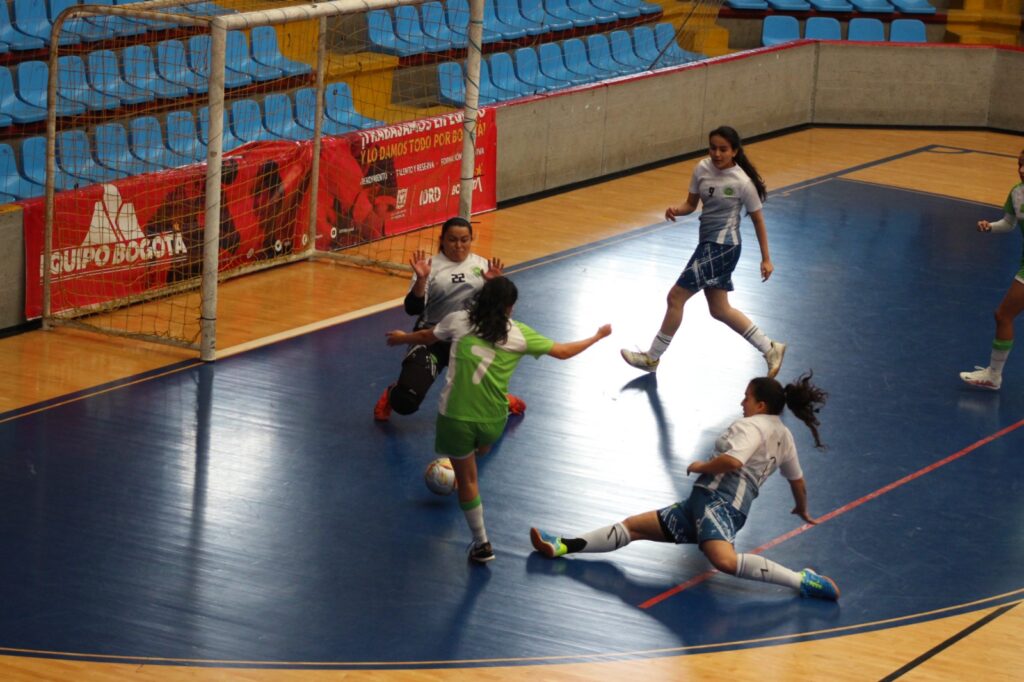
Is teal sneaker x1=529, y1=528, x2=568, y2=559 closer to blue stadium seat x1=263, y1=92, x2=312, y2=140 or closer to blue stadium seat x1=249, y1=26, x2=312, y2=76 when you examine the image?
blue stadium seat x1=263, y1=92, x2=312, y2=140

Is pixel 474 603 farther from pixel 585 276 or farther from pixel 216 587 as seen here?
pixel 585 276

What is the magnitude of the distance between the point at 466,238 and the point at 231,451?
89.5 inches

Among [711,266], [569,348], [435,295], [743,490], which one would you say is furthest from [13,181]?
[743,490]

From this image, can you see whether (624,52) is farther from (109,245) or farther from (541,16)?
(109,245)

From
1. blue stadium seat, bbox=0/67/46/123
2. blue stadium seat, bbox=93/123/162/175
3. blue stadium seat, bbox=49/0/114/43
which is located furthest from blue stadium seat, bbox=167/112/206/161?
blue stadium seat, bbox=0/67/46/123

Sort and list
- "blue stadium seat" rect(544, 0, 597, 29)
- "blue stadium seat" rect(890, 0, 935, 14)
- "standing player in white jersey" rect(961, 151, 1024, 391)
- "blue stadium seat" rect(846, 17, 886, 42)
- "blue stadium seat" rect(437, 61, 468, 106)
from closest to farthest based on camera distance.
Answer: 1. "standing player in white jersey" rect(961, 151, 1024, 391)
2. "blue stadium seat" rect(437, 61, 468, 106)
3. "blue stadium seat" rect(544, 0, 597, 29)
4. "blue stadium seat" rect(846, 17, 886, 42)
5. "blue stadium seat" rect(890, 0, 935, 14)

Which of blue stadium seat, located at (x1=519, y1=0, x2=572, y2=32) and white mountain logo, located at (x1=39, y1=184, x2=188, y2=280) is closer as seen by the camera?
white mountain logo, located at (x1=39, y1=184, x2=188, y2=280)

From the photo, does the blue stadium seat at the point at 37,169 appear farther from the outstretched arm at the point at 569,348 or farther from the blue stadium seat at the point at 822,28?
the blue stadium seat at the point at 822,28

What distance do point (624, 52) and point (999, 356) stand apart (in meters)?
11.7

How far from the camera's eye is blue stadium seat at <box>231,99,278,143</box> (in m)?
16.2

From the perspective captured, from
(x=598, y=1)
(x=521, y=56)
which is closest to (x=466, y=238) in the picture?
(x=521, y=56)

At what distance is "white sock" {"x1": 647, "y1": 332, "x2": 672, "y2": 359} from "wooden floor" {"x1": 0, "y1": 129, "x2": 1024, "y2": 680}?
2954 millimetres

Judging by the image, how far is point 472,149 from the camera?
14.3 meters

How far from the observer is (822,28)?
25.9 meters
